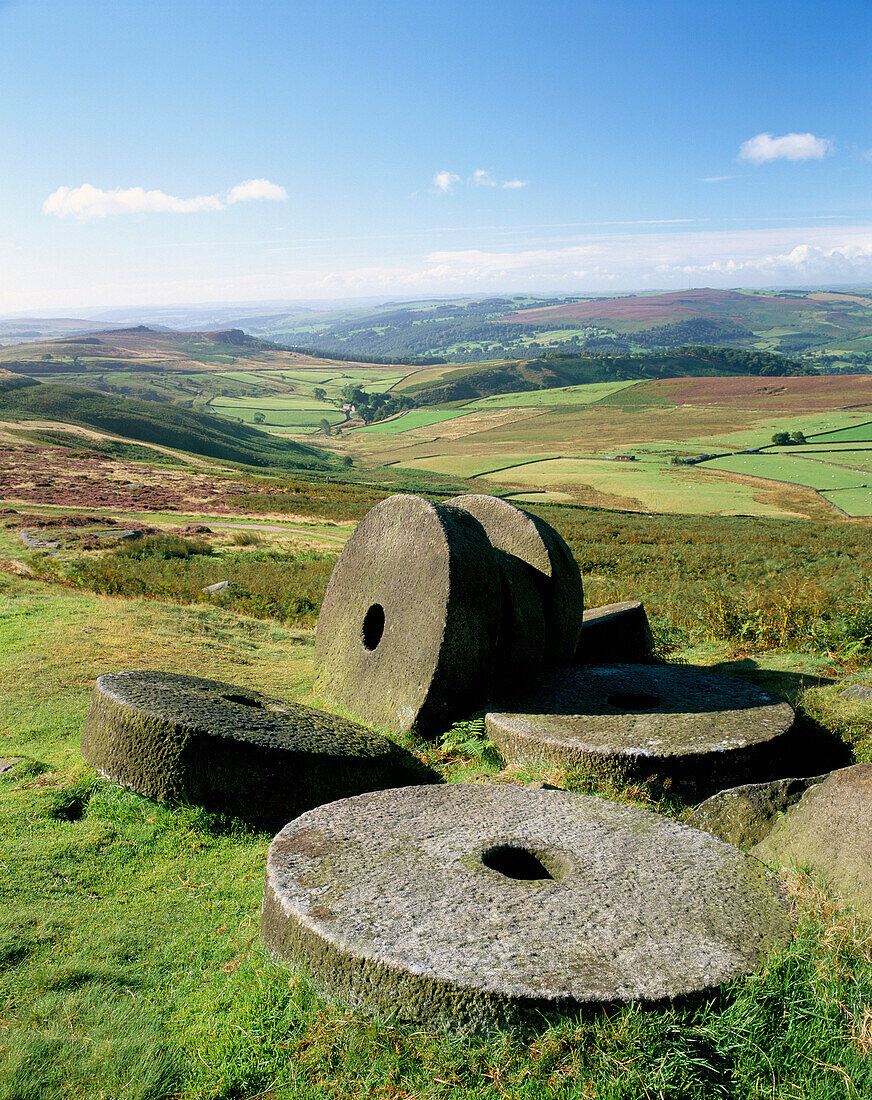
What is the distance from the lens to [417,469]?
83.7 metres

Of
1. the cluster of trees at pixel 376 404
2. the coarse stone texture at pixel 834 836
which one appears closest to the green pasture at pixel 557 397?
the cluster of trees at pixel 376 404

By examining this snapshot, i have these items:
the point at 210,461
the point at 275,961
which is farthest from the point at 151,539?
the point at 210,461

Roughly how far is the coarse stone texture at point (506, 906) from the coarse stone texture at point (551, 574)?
353cm

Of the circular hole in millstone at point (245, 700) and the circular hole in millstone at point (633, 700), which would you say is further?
the circular hole in millstone at point (633, 700)

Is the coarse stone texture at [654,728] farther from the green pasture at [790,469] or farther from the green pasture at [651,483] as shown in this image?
the green pasture at [790,469]

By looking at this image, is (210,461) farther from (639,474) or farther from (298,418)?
(298,418)

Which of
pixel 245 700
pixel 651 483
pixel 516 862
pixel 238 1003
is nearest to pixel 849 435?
pixel 651 483

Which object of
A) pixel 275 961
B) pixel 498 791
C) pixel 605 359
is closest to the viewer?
pixel 275 961

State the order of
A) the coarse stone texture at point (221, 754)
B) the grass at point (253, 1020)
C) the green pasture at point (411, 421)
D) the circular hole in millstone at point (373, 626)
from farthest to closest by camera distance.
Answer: the green pasture at point (411, 421) → the circular hole in millstone at point (373, 626) → the coarse stone texture at point (221, 754) → the grass at point (253, 1020)

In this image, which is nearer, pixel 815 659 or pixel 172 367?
pixel 815 659

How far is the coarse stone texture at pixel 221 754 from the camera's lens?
18.2 ft

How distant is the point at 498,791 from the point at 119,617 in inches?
334

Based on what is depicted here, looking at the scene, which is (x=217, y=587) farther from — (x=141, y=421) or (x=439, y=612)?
(x=141, y=421)

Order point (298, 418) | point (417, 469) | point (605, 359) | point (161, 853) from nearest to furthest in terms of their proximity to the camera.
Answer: point (161, 853)
point (417, 469)
point (298, 418)
point (605, 359)
